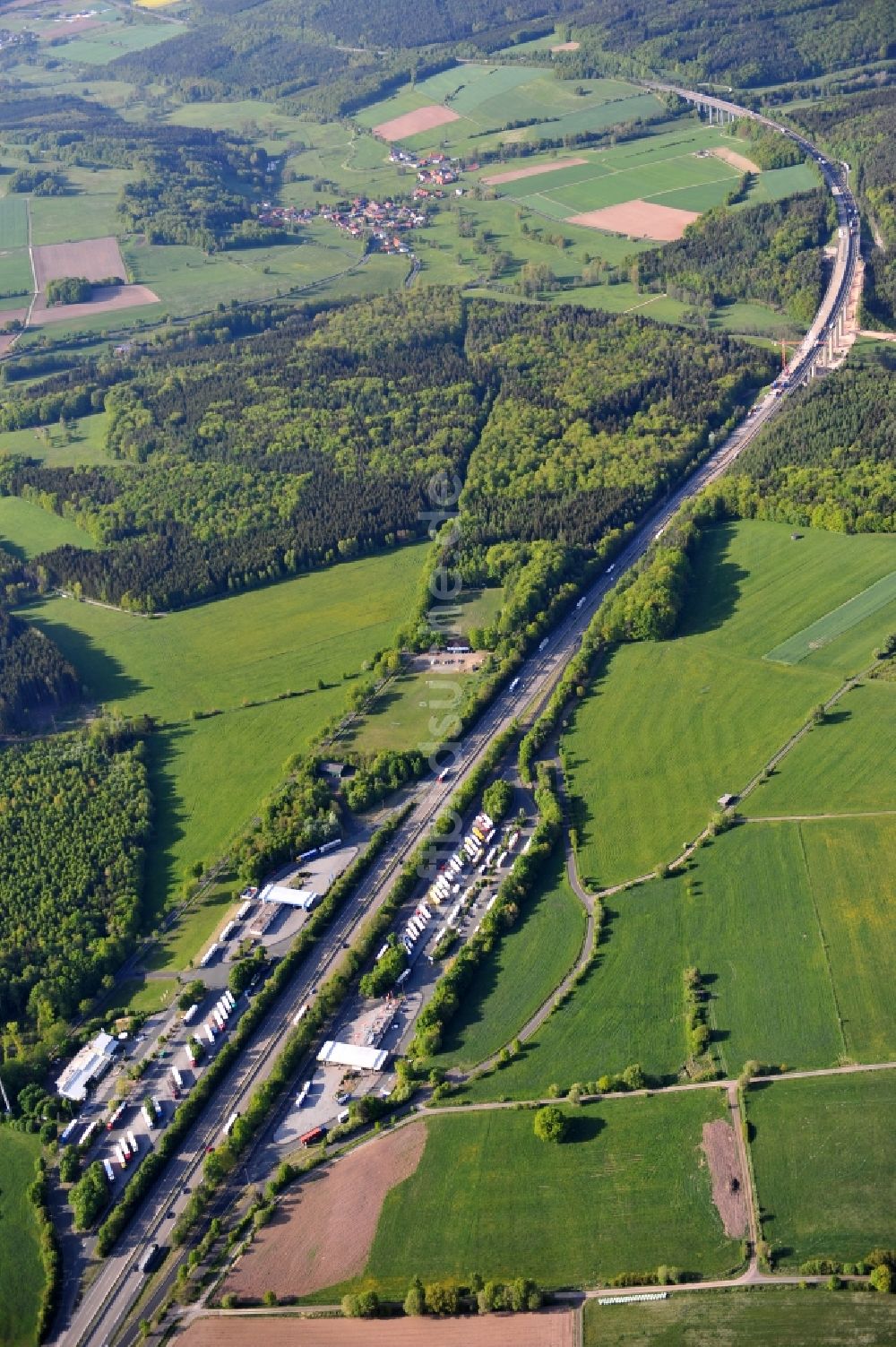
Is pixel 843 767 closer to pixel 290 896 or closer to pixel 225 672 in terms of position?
pixel 290 896

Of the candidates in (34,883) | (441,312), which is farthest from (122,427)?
(34,883)

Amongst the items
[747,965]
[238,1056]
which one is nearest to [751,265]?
[747,965]

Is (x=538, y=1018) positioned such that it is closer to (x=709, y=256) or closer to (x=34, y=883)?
(x=34, y=883)

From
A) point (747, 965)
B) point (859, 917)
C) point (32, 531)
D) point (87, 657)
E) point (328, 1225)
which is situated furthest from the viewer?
point (32, 531)

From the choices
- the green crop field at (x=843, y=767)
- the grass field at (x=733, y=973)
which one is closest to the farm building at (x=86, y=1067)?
the grass field at (x=733, y=973)

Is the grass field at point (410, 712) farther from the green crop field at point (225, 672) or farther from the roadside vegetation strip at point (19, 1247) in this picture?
the roadside vegetation strip at point (19, 1247)

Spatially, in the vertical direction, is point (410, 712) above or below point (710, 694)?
below
